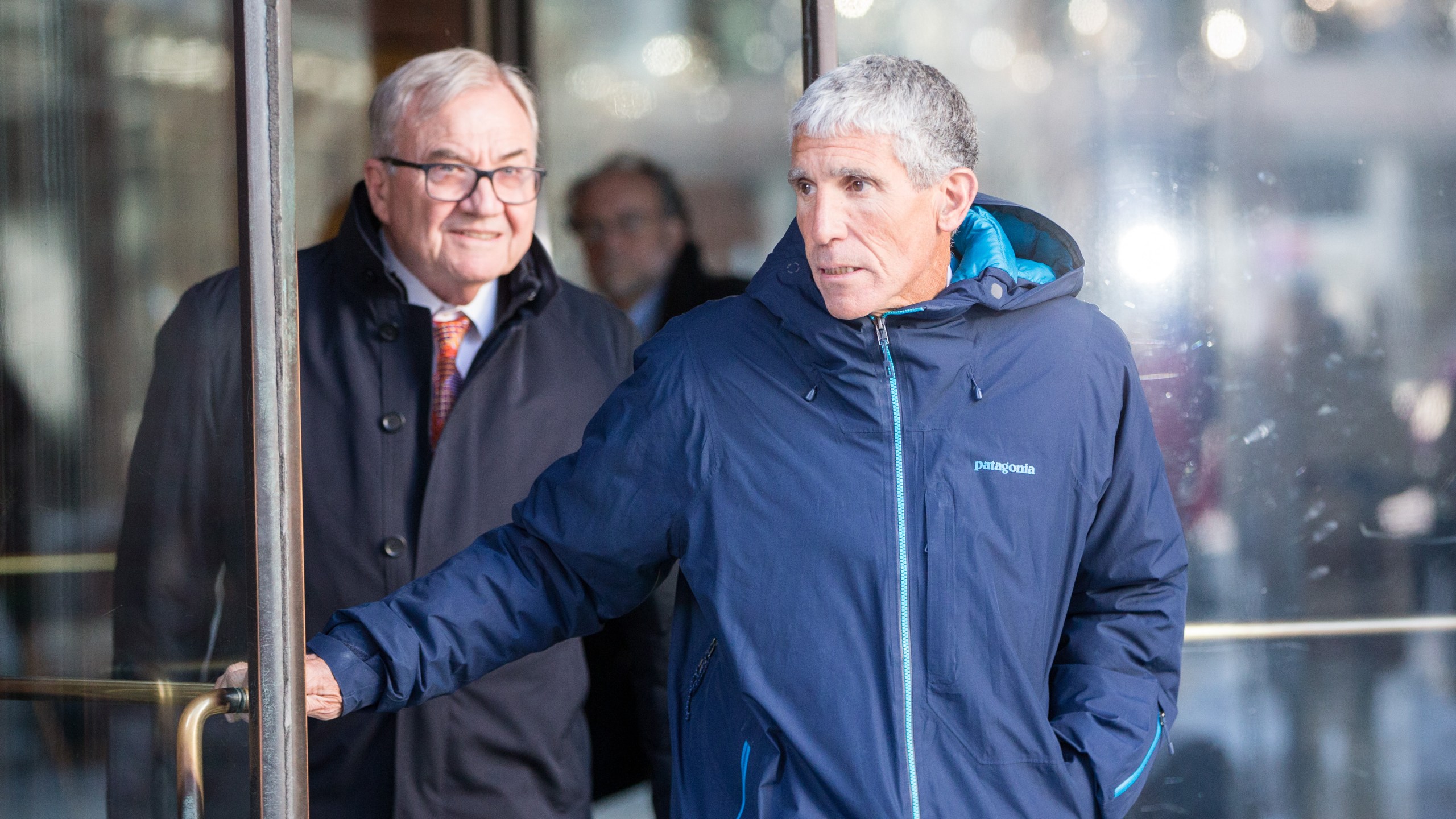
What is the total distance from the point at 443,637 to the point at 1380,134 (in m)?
1.99

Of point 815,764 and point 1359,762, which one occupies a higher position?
point 815,764

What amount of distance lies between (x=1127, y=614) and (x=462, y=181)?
3.79 ft

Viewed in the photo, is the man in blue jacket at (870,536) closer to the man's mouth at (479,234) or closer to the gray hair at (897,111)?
the gray hair at (897,111)

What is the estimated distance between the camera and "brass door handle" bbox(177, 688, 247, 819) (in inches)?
57.9

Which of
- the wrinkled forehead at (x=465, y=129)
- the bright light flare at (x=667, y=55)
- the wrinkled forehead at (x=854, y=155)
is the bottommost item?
the wrinkled forehead at (x=854, y=155)

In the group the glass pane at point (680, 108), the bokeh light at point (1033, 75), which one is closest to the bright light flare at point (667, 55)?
the glass pane at point (680, 108)

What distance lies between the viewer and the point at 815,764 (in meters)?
1.38

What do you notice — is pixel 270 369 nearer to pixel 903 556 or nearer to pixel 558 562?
pixel 558 562

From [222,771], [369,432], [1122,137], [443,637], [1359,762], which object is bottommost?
[1359,762]

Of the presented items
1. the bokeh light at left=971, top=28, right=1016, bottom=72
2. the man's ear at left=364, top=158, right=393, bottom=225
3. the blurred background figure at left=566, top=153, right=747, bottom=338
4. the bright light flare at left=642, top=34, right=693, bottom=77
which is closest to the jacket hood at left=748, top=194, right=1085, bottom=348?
the man's ear at left=364, top=158, right=393, bottom=225

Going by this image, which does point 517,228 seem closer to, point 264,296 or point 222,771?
point 264,296

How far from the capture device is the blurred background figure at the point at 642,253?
3727 millimetres

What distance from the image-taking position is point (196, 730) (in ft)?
4.83

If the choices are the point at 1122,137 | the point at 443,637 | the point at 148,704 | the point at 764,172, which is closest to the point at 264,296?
the point at 443,637
